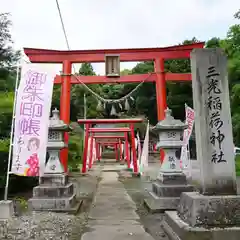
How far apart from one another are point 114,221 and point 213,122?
2954 millimetres

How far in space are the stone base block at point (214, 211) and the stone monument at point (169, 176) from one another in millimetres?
2985

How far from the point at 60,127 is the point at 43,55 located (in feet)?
13.3

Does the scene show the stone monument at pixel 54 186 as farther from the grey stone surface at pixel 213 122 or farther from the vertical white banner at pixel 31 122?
the grey stone surface at pixel 213 122

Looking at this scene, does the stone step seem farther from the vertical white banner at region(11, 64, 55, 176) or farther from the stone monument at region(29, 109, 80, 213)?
the vertical white banner at region(11, 64, 55, 176)

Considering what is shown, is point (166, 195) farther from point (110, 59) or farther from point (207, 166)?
point (110, 59)

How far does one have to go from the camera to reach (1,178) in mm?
8719

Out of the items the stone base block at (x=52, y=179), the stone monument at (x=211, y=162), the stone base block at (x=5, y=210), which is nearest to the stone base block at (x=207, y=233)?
the stone monument at (x=211, y=162)

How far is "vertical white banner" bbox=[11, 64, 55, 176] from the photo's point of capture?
6.37m

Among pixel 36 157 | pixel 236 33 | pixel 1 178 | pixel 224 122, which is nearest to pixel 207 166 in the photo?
pixel 224 122

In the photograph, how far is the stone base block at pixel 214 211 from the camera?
4312mm

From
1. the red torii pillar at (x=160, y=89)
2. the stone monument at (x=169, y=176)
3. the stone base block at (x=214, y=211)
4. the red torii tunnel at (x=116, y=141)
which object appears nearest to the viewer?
the stone base block at (x=214, y=211)

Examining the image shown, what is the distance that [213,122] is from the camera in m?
4.90

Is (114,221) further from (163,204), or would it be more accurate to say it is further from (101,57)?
(101,57)

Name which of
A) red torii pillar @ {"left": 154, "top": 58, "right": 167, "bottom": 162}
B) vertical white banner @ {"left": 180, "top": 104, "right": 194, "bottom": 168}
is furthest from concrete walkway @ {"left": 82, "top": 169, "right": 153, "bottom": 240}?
vertical white banner @ {"left": 180, "top": 104, "right": 194, "bottom": 168}
